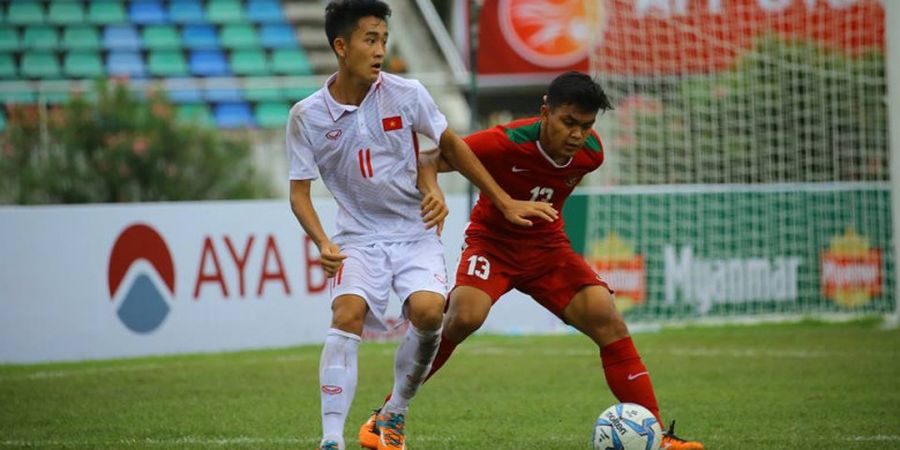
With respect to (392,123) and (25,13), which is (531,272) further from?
(25,13)

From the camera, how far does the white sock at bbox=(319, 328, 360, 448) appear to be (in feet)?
19.0

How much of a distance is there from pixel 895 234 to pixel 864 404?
21.3 feet

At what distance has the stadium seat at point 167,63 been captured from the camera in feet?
76.5

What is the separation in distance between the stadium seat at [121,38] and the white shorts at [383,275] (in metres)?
18.4

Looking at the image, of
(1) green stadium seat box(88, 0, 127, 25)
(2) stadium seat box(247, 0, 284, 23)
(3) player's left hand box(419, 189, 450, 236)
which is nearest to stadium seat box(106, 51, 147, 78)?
(1) green stadium seat box(88, 0, 127, 25)

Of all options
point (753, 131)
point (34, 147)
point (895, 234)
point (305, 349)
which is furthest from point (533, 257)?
point (34, 147)

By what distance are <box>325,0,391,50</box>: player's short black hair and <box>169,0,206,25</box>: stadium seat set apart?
19058 millimetres

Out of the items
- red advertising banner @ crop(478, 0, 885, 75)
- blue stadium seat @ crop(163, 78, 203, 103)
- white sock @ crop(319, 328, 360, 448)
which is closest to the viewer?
white sock @ crop(319, 328, 360, 448)

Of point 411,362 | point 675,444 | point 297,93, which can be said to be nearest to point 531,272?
point 411,362

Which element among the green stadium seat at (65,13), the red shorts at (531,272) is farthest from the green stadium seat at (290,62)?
the red shorts at (531,272)

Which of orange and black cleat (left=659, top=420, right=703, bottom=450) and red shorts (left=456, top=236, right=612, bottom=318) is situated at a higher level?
red shorts (left=456, top=236, right=612, bottom=318)

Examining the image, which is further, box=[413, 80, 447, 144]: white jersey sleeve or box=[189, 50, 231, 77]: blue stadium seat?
box=[189, 50, 231, 77]: blue stadium seat

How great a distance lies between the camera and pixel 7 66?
2255 centimetres

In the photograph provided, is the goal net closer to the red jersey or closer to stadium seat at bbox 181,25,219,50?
the red jersey
